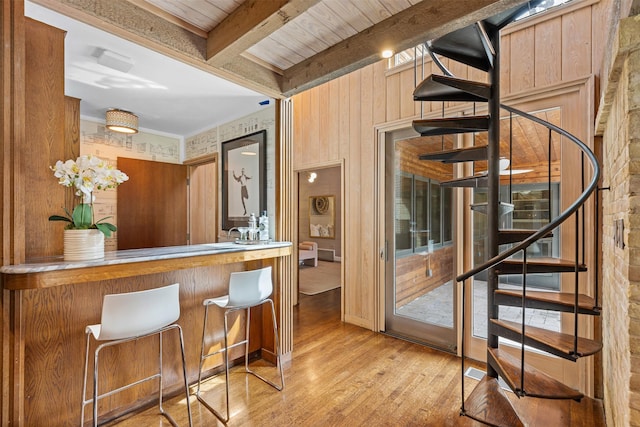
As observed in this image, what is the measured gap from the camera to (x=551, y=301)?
1.85m

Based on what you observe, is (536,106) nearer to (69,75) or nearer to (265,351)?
(265,351)

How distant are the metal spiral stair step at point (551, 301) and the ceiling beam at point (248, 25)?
2.22 meters

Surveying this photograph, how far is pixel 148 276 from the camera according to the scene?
6.97 feet

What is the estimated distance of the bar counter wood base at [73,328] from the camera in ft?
5.08

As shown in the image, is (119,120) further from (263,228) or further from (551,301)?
(551,301)

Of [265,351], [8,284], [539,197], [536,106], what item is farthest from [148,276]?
[536,106]

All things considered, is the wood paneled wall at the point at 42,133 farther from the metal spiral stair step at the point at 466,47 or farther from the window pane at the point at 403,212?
the window pane at the point at 403,212

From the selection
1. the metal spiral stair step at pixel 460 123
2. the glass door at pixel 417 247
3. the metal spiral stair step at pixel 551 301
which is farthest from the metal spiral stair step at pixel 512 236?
the glass door at pixel 417 247

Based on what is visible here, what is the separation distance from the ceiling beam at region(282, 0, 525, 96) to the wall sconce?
2.04 metres

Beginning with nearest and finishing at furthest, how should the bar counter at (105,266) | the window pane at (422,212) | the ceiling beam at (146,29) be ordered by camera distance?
the bar counter at (105,266) < the ceiling beam at (146,29) < the window pane at (422,212)

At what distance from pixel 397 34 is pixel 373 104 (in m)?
1.55

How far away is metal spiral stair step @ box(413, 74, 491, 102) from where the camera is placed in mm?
1980

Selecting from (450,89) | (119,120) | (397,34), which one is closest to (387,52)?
(397,34)

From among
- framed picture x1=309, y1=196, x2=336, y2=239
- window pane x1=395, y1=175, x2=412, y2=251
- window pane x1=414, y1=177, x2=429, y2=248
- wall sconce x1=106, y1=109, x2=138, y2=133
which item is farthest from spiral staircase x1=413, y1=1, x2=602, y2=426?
framed picture x1=309, y1=196, x2=336, y2=239
